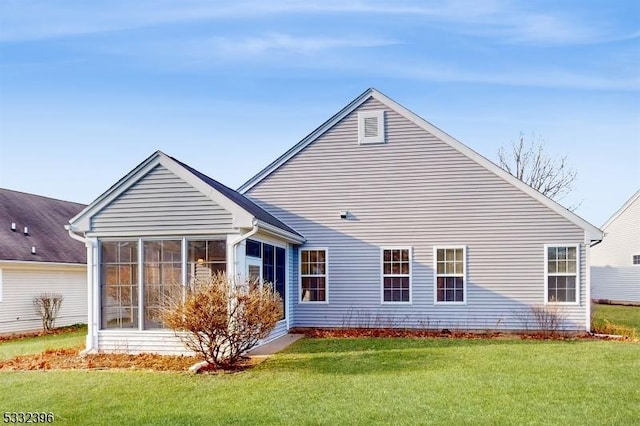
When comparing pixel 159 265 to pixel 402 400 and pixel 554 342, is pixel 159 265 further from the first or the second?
pixel 554 342

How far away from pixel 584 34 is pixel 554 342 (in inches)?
317

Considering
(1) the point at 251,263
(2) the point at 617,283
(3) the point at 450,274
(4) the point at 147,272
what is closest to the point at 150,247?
(4) the point at 147,272

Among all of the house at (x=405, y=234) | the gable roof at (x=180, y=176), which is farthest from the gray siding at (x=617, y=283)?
the gable roof at (x=180, y=176)

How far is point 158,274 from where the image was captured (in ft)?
37.2

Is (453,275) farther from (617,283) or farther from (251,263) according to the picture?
(617,283)

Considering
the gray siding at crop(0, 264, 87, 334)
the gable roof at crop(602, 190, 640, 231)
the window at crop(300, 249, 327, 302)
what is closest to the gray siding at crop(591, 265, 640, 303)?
the gable roof at crop(602, 190, 640, 231)

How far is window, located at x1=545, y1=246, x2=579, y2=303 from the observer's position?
46.8 ft

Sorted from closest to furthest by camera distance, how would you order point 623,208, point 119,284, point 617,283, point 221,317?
point 221,317 → point 119,284 → point 617,283 → point 623,208

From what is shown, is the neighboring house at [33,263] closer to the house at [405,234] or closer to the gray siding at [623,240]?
the house at [405,234]

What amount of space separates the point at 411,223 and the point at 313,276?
3180 millimetres

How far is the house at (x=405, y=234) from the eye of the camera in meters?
14.4

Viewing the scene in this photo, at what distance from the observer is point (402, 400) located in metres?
7.18

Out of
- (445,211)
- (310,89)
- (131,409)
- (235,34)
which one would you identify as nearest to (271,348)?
(131,409)

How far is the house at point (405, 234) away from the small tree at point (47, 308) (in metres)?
7.93
